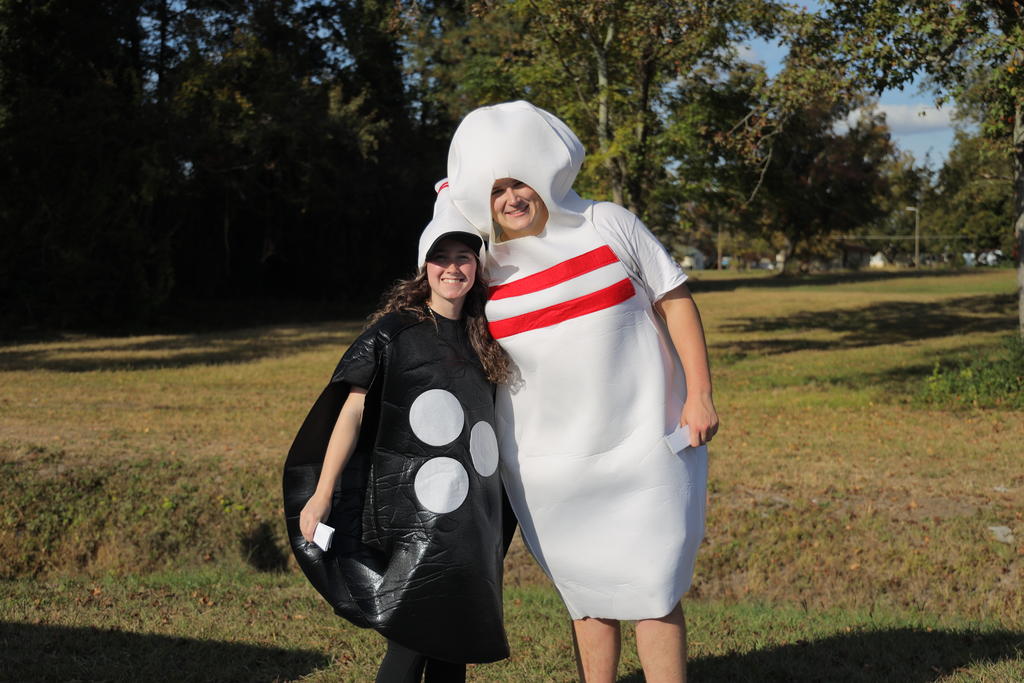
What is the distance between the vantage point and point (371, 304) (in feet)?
103

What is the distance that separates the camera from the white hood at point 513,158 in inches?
118

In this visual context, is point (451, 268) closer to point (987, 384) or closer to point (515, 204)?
Result: point (515, 204)

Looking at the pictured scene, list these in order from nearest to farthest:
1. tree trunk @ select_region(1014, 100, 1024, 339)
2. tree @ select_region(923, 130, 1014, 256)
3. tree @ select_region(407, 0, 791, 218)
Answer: tree trunk @ select_region(1014, 100, 1024, 339), tree @ select_region(407, 0, 791, 218), tree @ select_region(923, 130, 1014, 256)

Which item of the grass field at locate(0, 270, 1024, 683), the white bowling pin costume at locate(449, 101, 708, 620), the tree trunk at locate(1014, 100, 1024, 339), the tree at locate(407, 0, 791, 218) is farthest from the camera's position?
the tree at locate(407, 0, 791, 218)

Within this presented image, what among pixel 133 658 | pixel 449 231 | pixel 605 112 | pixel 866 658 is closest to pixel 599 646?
pixel 449 231

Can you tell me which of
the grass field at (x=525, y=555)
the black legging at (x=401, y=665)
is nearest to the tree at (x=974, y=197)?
the grass field at (x=525, y=555)

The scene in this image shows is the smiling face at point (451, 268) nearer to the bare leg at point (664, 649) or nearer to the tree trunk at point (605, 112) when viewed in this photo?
the bare leg at point (664, 649)

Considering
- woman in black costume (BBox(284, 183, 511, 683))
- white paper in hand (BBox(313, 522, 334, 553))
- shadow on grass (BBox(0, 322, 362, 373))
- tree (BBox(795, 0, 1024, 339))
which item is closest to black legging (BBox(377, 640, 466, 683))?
woman in black costume (BBox(284, 183, 511, 683))

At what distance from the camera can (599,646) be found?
317 cm

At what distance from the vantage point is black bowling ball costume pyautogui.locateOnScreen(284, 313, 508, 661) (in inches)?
116

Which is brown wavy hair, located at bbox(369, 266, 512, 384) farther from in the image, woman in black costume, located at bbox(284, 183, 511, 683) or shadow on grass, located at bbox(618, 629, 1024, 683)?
shadow on grass, located at bbox(618, 629, 1024, 683)

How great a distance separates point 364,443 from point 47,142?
757 inches

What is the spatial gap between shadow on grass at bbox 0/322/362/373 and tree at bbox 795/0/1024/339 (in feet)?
35.0

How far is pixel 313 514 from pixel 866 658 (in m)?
2.75
